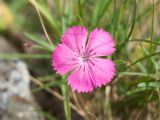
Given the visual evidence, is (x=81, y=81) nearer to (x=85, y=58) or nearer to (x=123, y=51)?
(x=85, y=58)

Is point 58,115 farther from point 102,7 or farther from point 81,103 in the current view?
point 102,7

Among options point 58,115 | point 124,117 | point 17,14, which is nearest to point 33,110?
point 58,115

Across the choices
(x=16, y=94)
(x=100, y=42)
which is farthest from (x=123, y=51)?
(x=16, y=94)

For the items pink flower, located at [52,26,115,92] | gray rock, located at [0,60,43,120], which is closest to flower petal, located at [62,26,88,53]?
pink flower, located at [52,26,115,92]

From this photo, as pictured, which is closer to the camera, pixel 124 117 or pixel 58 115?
pixel 124 117

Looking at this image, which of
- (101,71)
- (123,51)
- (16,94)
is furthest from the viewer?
(16,94)
